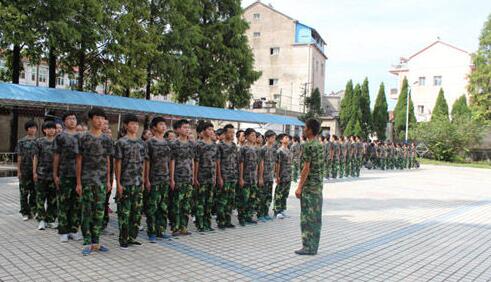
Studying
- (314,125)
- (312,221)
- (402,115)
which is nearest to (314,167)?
(314,125)

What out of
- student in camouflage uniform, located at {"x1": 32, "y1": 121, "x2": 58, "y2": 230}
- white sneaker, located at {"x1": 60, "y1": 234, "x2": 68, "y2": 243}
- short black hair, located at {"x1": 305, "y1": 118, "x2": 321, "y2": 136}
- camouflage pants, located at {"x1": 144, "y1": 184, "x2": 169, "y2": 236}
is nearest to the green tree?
short black hair, located at {"x1": 305, "y1": 118, "x2": 321, "y2": 136}

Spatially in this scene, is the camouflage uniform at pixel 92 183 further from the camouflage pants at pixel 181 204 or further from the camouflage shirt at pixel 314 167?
the camouflage shirt at pixel 314 167

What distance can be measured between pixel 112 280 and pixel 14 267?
49.0 inches

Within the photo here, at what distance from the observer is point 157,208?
6219 mm

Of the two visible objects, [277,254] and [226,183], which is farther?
[226,183]

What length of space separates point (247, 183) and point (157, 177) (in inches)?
80.9

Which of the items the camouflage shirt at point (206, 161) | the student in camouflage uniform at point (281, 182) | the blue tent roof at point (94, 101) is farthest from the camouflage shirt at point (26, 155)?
the blue tent roof at point (94, 101)

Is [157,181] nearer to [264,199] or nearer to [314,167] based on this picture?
[314,167]

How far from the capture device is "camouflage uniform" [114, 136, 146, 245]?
563 cm

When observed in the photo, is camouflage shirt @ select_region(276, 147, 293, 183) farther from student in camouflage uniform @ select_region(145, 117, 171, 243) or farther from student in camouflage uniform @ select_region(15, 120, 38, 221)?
student in camouflage uniform @ select_region(15, 120, 38, 221)

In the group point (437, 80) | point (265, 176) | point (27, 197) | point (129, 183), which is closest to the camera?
point (129, 183)

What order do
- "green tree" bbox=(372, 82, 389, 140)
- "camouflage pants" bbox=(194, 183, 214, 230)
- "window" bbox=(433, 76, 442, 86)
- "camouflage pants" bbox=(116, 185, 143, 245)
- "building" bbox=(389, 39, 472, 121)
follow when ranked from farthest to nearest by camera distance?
"window" bbox=(433, 76, 442, 86) < "building" bbox=(389, 39, 472, 121) < "green tree" bbox=(372, 82, 389, 140) < "camouflage pants" bbox=(194, 183, 214, 230) < "camouflage pants" bbox=(116, 185, 143, 245)

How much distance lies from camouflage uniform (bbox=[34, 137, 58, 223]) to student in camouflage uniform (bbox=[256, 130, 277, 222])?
3.59 metres

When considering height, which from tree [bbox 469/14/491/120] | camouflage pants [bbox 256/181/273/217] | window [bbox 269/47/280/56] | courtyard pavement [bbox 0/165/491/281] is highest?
window [bbox 269/47/280/56]
